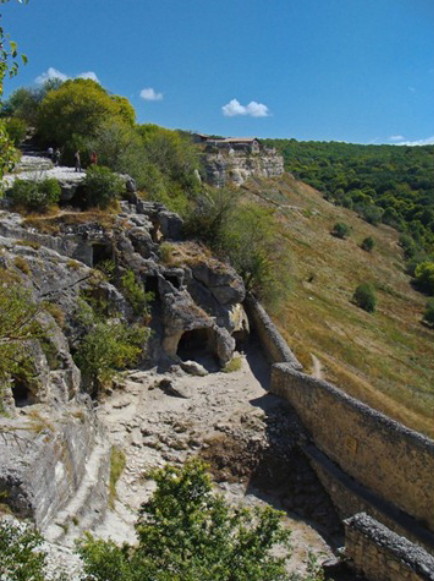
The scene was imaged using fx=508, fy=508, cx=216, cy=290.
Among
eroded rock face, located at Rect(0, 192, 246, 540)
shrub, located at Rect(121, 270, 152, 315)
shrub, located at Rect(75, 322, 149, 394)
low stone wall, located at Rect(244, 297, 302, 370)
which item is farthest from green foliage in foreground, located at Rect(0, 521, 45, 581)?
low stone wall, located at Rect(244, 297, 302, 370)

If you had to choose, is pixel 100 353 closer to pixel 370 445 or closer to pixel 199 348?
pixel 199 348

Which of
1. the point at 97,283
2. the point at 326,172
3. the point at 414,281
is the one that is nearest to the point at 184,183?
the point at 97,283

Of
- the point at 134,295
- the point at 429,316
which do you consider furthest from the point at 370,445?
the point at 429,316

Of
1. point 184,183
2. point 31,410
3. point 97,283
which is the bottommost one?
point 31,410

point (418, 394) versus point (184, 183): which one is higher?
point (184, 183)

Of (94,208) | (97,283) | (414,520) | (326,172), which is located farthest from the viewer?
(326,172)

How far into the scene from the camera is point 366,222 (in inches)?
3105

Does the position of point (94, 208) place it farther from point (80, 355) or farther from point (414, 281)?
point (414, 281)

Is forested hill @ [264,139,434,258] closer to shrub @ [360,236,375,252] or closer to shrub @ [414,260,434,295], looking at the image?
shrub @ [360,236,375,252]

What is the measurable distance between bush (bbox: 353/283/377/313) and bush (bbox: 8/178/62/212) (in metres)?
31.7

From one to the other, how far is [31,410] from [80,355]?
3.82 meters

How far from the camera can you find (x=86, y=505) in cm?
980

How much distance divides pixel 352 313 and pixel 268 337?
21428 mm

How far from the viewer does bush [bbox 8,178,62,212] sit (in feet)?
60.5
